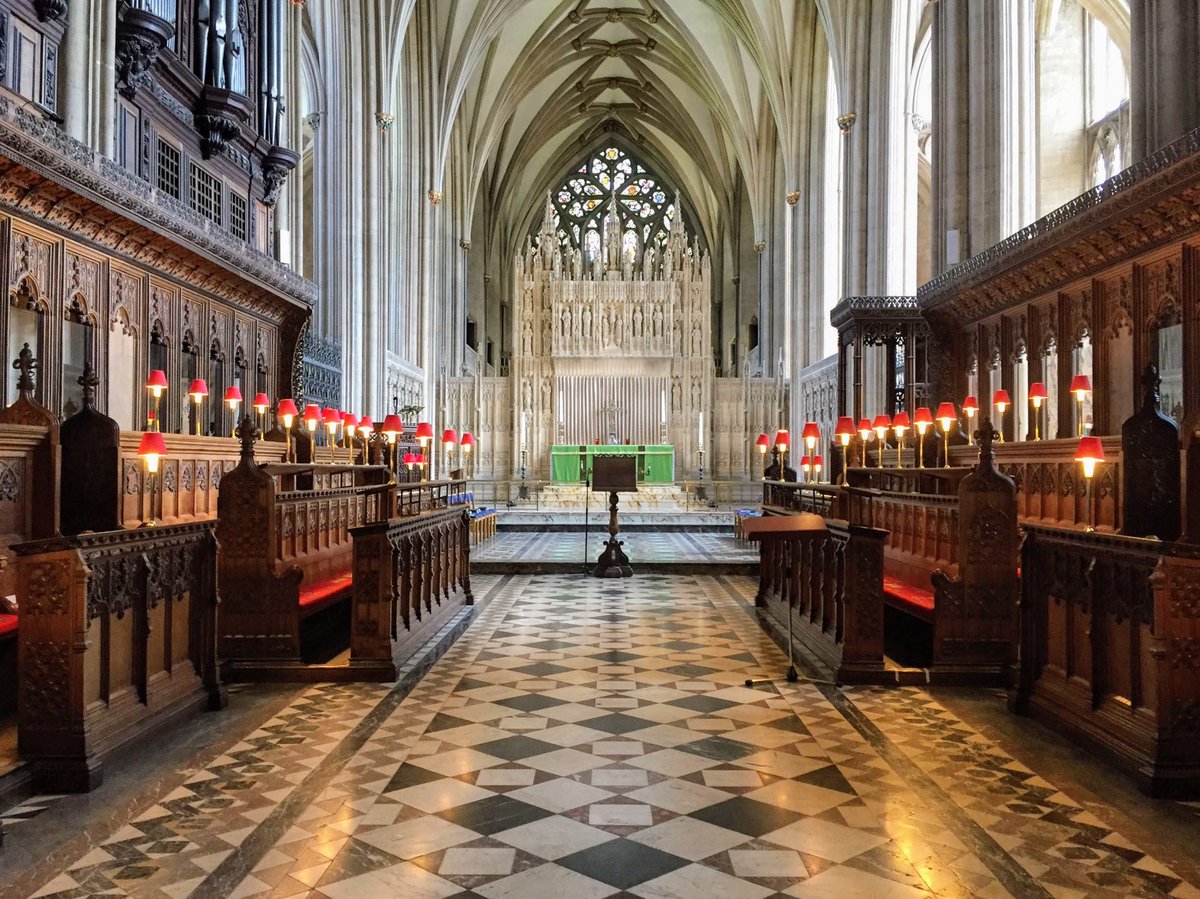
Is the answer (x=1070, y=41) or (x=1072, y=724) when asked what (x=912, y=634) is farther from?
(x=1070, y=41)

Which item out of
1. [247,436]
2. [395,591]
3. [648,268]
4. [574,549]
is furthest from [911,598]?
[648,268]

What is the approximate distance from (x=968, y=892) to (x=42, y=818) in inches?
131

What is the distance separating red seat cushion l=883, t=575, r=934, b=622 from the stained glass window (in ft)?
109

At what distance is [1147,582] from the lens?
3814mm

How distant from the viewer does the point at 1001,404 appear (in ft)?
33.3

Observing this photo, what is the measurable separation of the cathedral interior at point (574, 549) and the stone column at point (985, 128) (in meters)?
0.06

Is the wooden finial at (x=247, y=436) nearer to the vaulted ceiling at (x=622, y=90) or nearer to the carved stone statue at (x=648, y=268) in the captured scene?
the vaulted ceiling at (x=622, y=90)

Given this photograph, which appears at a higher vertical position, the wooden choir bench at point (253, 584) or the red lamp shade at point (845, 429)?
the red lamp shade at point (845, 429)

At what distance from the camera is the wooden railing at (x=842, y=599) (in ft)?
17.9

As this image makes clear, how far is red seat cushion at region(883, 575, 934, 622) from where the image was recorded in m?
5.83

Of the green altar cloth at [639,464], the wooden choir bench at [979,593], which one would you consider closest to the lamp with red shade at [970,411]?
the wooden choir bench at [979,593]

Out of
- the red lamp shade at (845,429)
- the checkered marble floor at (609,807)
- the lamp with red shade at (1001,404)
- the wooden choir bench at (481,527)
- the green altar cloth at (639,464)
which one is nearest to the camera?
the checkered marble floor at (609,807)

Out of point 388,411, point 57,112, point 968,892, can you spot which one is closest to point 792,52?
point 388,411

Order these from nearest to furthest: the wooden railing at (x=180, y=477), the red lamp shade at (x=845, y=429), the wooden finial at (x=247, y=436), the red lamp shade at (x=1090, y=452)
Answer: the wooden finial at (x=247, y=436) → the red lamp shade at (x=1090, y=452) → the wooden railing at (x=180, y=477) → the red lamp shade at (x=845, y=429)
